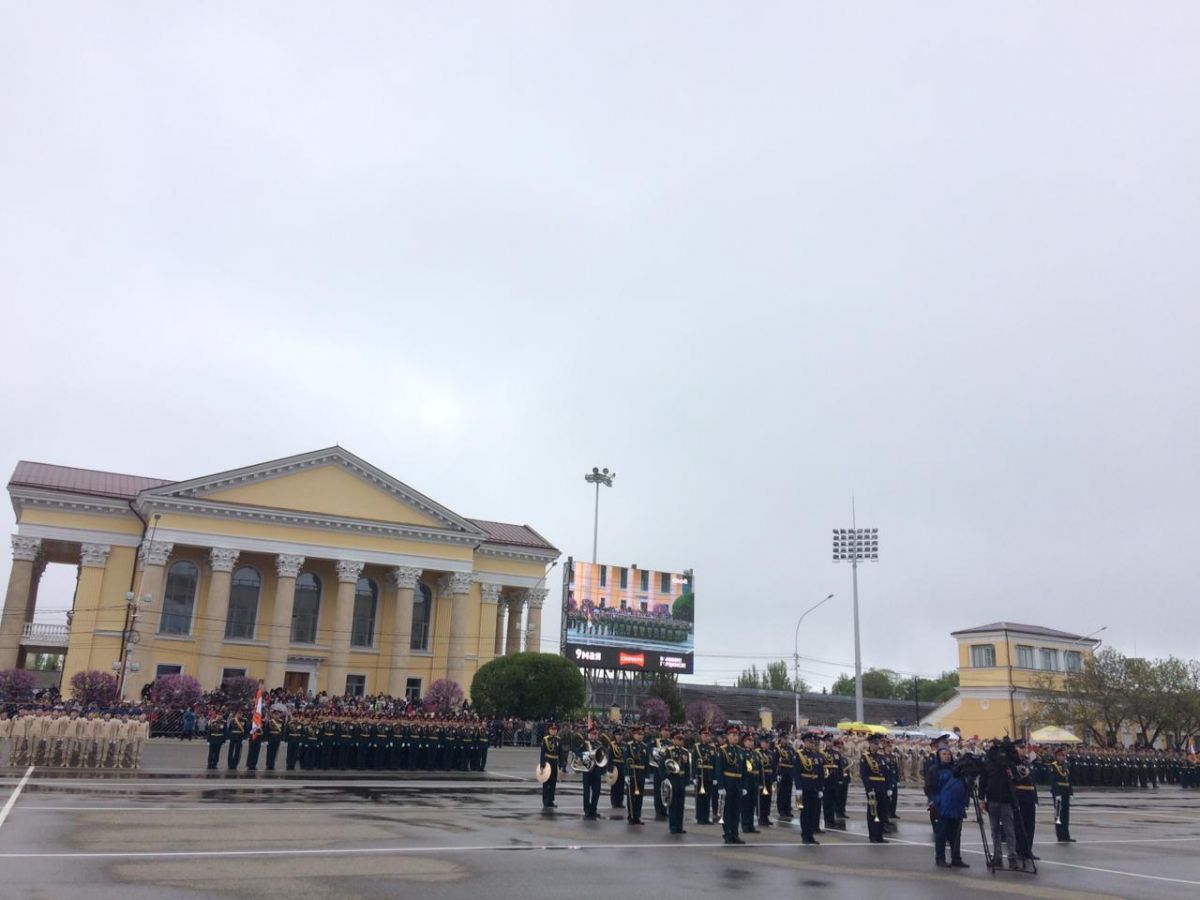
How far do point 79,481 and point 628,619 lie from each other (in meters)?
32.7

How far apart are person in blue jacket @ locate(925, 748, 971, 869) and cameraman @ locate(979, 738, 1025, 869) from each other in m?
0.42

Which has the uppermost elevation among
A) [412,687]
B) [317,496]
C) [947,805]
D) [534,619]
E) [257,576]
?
[317,496]

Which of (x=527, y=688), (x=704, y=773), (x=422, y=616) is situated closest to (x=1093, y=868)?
(x=704, y=773)

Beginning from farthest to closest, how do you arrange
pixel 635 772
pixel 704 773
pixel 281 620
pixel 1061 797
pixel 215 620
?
pixel 281 620
pixel 215 620
pixel 1061 797
pixel 635 772
pixel 704 773

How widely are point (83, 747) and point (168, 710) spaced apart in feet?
42.7

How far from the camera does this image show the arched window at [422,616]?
55.0m

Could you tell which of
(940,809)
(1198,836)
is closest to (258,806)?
(940,809)

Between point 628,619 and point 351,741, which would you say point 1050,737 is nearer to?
point 351,741

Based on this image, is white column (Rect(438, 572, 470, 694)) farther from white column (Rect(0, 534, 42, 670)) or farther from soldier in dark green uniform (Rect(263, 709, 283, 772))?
soldier in dark green uniform (Rect(263, 709, 283, 772))

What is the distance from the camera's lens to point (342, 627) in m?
48.9

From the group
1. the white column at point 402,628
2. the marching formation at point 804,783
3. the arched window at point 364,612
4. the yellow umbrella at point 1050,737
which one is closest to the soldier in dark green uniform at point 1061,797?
the marching formation at point 804,783

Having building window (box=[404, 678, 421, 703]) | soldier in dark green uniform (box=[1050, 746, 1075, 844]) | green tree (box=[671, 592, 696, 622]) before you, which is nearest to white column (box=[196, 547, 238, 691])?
building window (box=[404, 678, 421, 703])

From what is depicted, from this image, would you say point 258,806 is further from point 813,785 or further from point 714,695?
point 714,695

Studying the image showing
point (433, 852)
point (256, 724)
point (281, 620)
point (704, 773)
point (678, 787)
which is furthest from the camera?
point (281, 620)
